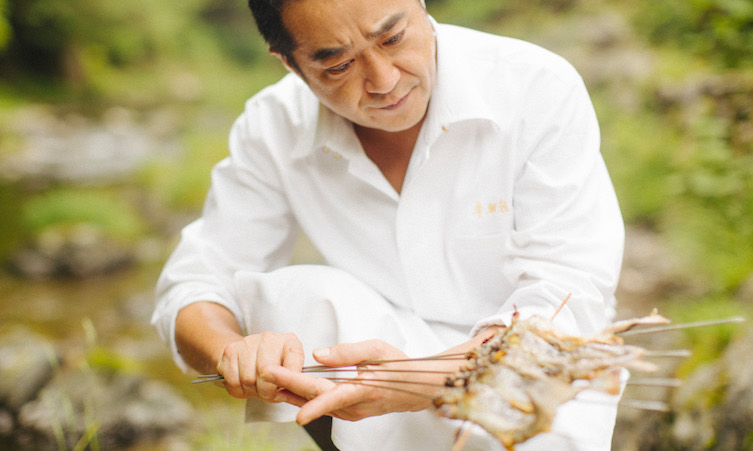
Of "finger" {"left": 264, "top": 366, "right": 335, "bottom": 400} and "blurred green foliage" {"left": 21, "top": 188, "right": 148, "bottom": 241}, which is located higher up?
"finger" {"left": 264, "top": 366, "right": 335, "bottom": 400}

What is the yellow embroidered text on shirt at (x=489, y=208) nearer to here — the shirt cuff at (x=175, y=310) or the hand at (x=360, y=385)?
the hand at (x=360, y=385)

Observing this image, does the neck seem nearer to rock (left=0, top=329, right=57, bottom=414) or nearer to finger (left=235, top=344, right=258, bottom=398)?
finger (left=235, top=344, right=258, bottom=398)

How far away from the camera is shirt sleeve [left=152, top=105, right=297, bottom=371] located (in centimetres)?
165

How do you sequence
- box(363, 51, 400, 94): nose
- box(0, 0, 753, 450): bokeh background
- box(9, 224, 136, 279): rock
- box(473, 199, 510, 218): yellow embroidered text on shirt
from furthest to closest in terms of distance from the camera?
1. box(9, 224, 136, 279): rock
2. box(0, 0, 753, 450): bokeh background
3. box(473, 199, 510, 218): yellow embroidered text on shirt
4. box(363, 51, 400, 94): nose

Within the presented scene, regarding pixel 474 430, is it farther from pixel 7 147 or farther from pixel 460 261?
pixel 7 147

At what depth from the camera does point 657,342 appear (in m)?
2.83

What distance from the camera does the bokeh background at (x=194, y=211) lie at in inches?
100

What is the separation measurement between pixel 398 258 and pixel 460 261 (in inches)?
6.3

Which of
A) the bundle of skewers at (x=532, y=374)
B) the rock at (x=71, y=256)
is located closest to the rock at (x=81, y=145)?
the rock at (x=71, y=256)

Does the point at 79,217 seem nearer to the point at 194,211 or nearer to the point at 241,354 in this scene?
the point at 194,211

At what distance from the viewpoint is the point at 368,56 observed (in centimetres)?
128

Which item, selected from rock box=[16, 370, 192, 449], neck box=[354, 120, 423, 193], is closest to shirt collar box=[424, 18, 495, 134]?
neck box=[354, 120, 423, 193]

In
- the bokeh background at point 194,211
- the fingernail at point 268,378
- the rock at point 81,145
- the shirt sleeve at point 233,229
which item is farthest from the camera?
the rock at point 81,145

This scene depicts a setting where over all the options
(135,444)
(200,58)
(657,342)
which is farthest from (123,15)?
(657,342)
